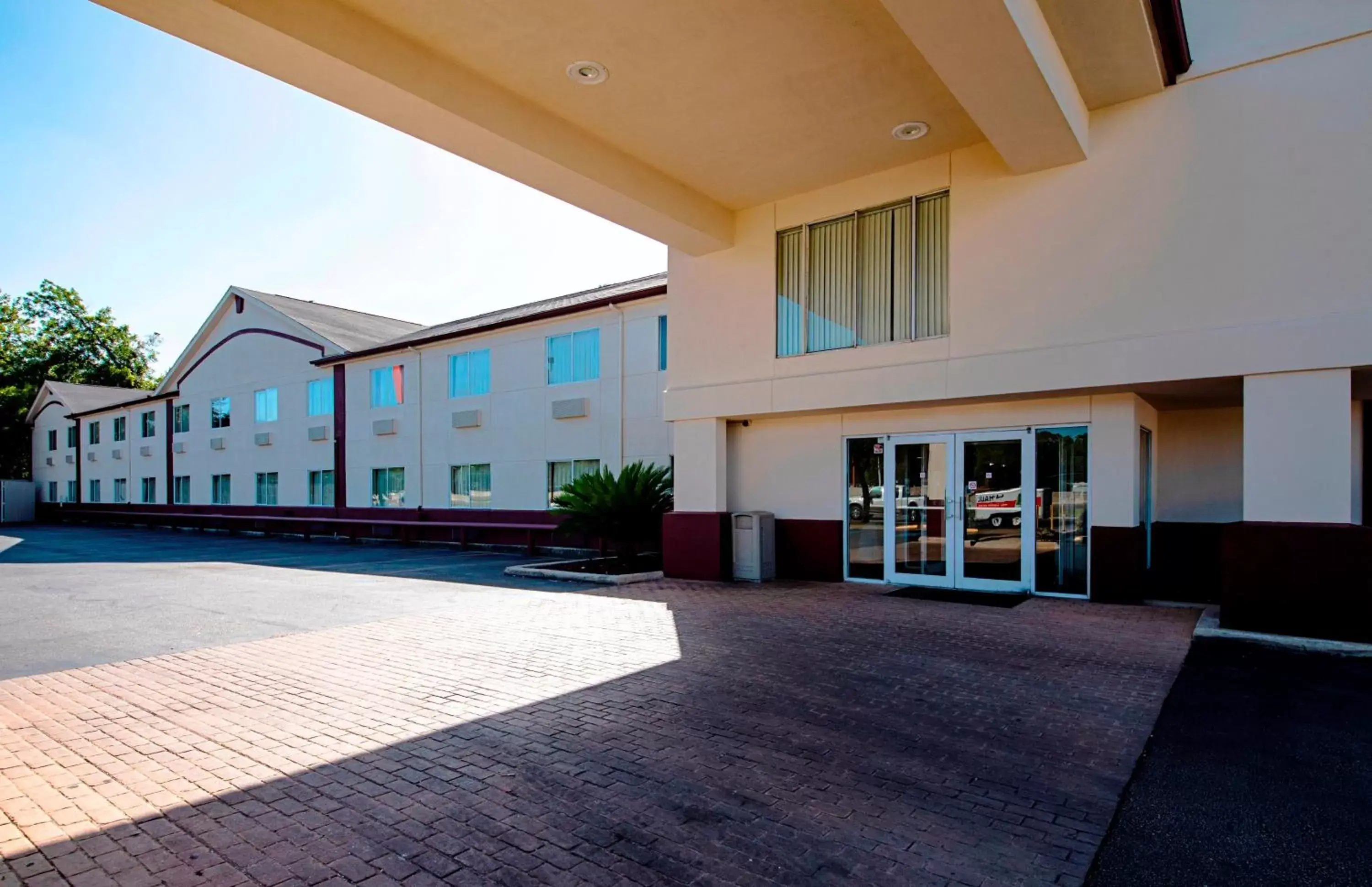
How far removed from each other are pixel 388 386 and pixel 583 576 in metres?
12.6

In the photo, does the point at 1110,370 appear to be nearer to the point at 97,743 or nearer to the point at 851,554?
the point at 851,554

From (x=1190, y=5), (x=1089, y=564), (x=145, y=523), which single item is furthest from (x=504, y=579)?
(x=145, y=523)

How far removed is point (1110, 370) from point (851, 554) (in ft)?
14.4

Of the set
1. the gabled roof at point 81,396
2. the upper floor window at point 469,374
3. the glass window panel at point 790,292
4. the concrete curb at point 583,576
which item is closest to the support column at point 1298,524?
the glass window panel at point 790,292

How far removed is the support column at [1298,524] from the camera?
7.16 meters

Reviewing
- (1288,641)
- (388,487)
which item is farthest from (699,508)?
(388,487)

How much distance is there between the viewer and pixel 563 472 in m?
18.2

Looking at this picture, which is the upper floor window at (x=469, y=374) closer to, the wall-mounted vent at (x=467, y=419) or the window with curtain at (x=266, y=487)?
the wall-mounted vent at (x=467, y=419)

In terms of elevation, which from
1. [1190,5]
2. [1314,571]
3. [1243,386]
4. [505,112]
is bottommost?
[1314,571]

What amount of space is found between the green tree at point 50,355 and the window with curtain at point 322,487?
34744mm

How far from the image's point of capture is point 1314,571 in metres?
7.28

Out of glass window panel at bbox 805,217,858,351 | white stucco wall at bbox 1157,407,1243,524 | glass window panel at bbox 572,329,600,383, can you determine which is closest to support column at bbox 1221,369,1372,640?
white stucco wall at bbox 1157,407,1243,524

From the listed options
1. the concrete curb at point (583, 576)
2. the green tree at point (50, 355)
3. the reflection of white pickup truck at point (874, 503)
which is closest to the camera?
the reflection of white pickup truck at point (874, 503)

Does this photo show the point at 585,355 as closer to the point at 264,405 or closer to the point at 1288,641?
the point at 1288,641
